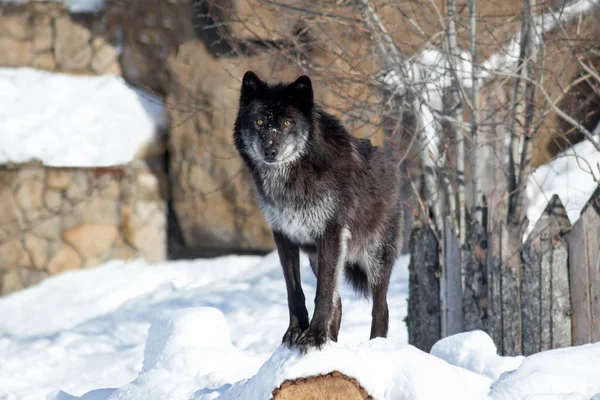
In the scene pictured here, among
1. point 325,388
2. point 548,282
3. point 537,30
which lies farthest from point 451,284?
point 325,388

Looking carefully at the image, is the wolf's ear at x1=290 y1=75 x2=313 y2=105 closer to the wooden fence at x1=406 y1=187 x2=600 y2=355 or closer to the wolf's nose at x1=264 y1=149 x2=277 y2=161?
the wolf's nose at x1=264 y1=149 x2=277 y2=161

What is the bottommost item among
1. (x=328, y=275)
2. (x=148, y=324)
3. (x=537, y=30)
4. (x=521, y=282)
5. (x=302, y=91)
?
(x=148, y=324)

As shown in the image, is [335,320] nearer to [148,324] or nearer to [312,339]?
[312,339]

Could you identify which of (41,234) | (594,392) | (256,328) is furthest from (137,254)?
(594,392)

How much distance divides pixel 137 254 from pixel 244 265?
5.21 feet

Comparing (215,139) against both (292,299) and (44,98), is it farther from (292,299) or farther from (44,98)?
(292,299)

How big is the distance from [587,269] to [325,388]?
261cm

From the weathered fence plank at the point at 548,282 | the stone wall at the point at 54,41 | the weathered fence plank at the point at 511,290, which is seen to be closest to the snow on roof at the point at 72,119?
the stone wall at the point at 54,41

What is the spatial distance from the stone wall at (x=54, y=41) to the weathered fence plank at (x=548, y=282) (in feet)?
25.0

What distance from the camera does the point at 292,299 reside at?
4.11m

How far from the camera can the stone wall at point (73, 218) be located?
33.9ft

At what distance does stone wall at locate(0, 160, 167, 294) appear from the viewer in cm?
1034

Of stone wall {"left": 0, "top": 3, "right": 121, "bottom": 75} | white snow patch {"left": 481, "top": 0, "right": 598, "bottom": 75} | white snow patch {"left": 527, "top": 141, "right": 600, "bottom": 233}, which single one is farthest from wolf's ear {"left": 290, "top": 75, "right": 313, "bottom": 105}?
stone wall {"left": 0, "top": 3, "right": 121, "bottom": 75}

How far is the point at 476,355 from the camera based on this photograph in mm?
4324
